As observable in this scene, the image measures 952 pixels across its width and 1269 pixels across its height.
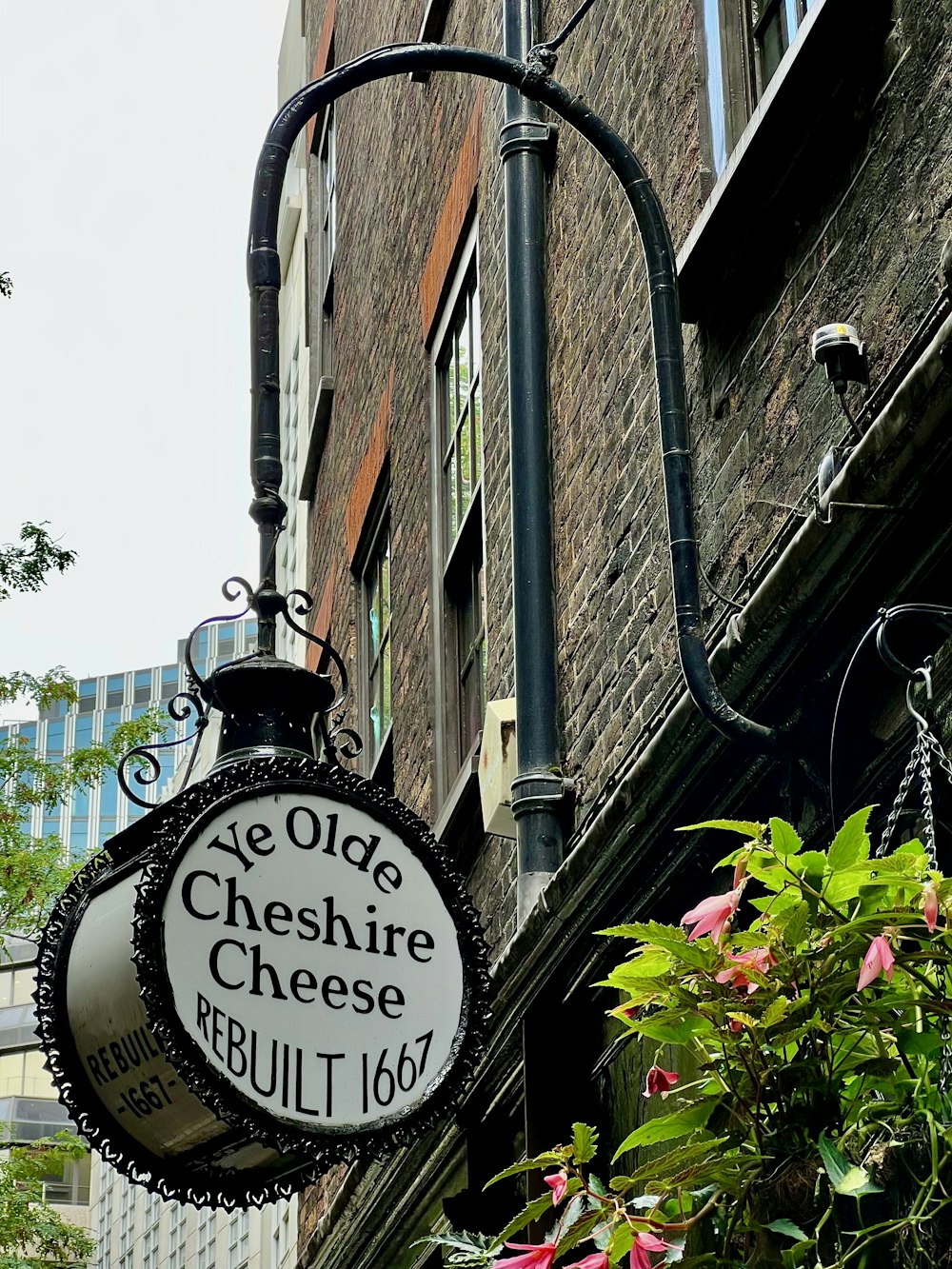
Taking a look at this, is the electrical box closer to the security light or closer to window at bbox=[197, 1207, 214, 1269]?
the security light

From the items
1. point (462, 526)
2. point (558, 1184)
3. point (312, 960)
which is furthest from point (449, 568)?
point (558, 1184)

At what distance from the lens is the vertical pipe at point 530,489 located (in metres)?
6.23

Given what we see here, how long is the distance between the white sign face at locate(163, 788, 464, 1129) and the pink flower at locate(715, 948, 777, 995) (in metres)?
1.28

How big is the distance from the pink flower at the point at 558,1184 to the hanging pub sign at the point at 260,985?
0.77 metres

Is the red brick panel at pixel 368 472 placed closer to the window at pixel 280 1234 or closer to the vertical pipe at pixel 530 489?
the vertical pipe at pixel 530 489

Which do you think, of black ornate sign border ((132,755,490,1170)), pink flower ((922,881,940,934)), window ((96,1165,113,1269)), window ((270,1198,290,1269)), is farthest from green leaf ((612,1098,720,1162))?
window ((96,1165,113,1269))

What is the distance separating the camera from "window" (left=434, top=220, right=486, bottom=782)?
864cm

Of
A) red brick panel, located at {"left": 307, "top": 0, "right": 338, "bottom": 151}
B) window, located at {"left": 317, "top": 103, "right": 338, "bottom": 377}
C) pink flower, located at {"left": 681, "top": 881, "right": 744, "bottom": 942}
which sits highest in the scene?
red brick panel, located at {"left": 307, "top": 0, "right": 338, "bottom": 151}

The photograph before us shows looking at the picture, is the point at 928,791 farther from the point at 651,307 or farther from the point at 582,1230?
the point at 651,307

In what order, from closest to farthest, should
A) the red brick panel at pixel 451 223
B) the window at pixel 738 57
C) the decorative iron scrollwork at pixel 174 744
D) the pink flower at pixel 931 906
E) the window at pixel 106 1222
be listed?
the pink flower at pixel 931 906 < the decorative iron scrollwork at pixel 174 744 < the window at pixel 738 57 < the red brick panel at pixel 451 223 < the window at pixel 106 1222

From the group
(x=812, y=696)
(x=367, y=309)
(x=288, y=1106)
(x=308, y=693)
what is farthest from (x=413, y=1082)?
(x=367, y=309)

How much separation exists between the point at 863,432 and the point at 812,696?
60 centimetres

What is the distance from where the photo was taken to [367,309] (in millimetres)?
12008

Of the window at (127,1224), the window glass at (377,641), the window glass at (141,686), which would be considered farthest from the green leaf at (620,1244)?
the window glass at (141,686)
